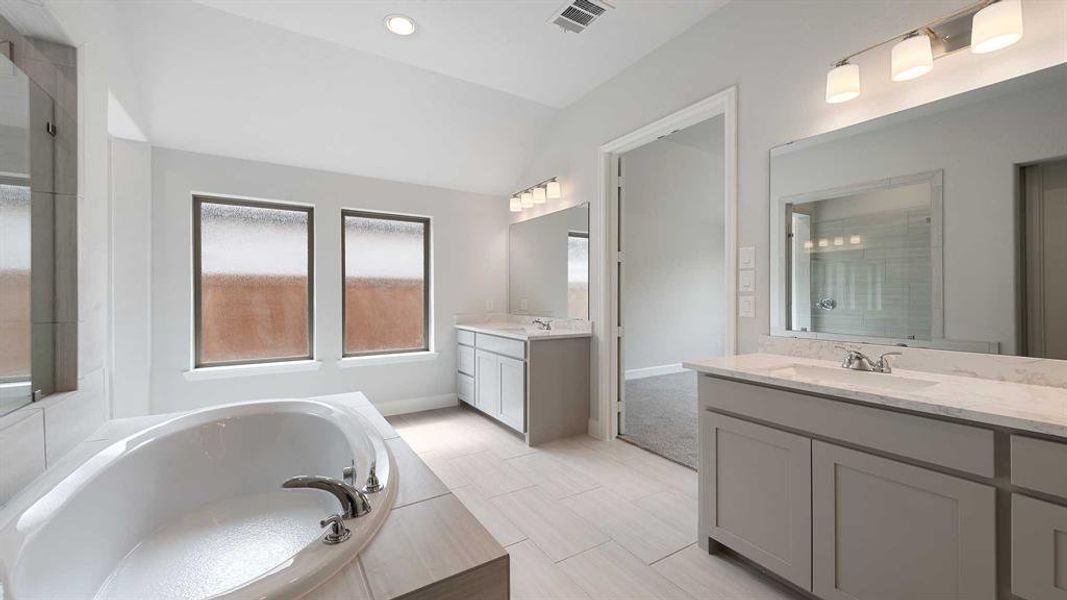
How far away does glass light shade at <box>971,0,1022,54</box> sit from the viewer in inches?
51.5

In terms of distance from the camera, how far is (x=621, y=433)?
3199mm

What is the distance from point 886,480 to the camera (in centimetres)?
125

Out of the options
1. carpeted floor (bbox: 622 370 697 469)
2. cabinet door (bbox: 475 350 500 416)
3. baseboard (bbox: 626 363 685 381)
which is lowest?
carpeted floor (bbox: 622 370 697 469)

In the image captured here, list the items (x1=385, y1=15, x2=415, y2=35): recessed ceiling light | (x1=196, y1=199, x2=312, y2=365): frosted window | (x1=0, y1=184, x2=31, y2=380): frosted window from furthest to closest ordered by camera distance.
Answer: (x1=196, y1=199, x2=312, y2=365): frosted window → (x1=385, y1=15, x2=415, y2=35): recessed ceiling light → (x1=0, y1=184, x2=31, y2=380): frosted window

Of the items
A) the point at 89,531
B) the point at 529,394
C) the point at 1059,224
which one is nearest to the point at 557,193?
the point at 529,394

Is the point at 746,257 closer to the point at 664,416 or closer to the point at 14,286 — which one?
the point at 664,416

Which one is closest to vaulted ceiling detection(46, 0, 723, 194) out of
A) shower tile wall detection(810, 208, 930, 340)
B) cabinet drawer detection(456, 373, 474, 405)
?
shower tile wall detection(810, 208, 930, 340)

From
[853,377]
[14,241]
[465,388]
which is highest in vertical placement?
[14,241]

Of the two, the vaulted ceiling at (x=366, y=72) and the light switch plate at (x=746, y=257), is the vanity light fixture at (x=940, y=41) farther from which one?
the vaulted ceiling at (x=366, y=72)

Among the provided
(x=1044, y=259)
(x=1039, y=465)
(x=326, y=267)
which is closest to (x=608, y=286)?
(x=1044, y=259)

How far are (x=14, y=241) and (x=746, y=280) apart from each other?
294 centimetres

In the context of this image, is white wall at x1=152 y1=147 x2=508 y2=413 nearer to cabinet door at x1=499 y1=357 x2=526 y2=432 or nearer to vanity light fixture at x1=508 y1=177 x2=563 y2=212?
vanity light fixture at x1=508 y1=177 x2=563 y2=212

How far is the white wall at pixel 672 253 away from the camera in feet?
16.4

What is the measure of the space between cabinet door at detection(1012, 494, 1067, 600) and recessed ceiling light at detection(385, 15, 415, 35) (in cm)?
318
